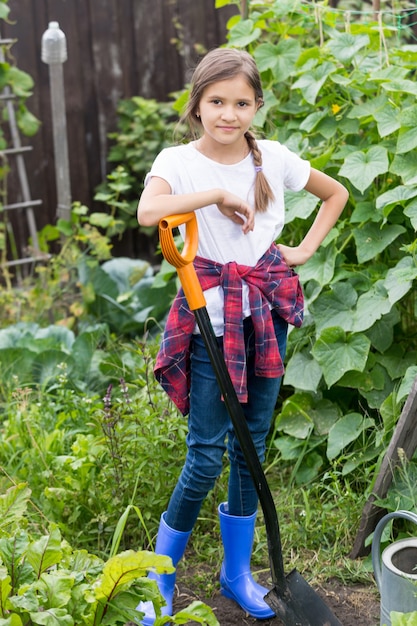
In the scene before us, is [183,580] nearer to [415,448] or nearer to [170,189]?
[415,448]

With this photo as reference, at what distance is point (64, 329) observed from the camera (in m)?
4.05

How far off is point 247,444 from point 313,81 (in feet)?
5.01

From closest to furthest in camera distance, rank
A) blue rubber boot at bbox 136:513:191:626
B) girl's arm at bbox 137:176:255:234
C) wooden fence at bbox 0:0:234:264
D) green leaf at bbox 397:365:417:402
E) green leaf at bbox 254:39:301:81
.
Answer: girl's arm at bbox 137:176:255:234, blue rubber boot at bbox 136:513:191:626, green leaf at bbox 397:365:417:402, green leaf at bbox 254:39:301:81, wooden fence at bbox 0:0:234:264

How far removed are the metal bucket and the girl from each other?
1.45ft

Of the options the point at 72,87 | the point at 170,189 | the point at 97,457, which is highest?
the point at 170,189

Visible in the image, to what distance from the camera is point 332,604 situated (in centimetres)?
268

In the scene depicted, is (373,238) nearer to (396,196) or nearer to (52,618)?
(396,196)

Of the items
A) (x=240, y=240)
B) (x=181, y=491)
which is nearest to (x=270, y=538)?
(x=181, y=491)

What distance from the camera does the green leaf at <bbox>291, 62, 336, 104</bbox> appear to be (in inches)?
128

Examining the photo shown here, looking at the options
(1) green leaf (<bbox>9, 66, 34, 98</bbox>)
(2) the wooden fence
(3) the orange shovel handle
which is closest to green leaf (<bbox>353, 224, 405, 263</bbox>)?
(3) the orange shovel handle

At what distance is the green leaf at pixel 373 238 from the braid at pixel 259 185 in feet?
2.65

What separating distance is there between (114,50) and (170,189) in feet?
11.5

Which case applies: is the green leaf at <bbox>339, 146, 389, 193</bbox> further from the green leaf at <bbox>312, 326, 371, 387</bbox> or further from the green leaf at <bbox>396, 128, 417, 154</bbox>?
the green leaf at <bbox>312, 326, 371, 387</bbox>

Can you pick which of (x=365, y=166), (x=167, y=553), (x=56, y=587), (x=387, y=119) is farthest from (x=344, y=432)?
(x=56, y=587)
